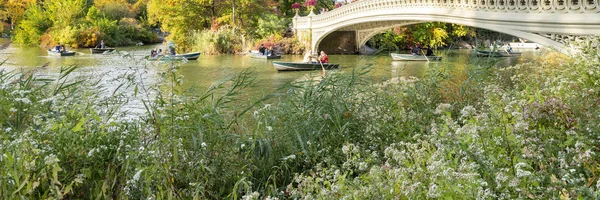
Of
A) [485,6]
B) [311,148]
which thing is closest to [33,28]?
[485,6]

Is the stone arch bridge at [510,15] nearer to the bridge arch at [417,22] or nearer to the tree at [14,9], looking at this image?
the bridge arch at [417,22]

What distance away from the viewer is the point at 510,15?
12211 millimetres

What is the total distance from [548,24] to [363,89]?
6.32 m

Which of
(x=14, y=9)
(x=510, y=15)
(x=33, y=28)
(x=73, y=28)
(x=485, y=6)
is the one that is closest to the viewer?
(x=510, y=15)

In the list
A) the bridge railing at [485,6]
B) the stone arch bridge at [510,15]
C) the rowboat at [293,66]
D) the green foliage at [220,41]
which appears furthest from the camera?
the green foliage at [220,41]

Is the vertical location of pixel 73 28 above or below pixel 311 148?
above

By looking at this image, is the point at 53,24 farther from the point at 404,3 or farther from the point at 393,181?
the point at 393,181

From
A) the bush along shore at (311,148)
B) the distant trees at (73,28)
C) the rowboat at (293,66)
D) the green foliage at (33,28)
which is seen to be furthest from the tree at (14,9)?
the bush along shore at (311,148)

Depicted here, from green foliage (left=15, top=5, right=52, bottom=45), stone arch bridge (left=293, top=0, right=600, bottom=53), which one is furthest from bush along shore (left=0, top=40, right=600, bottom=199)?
green foliage (left=15, top=5, right=52, bottom=45)

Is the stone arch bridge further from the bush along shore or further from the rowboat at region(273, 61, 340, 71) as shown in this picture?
the rowboat at region(273, 61, 340, 71)

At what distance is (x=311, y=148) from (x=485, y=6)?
33.5 feet

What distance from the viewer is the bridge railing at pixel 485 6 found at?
10.1 meters

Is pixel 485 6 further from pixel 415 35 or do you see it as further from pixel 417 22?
pixel 415 35

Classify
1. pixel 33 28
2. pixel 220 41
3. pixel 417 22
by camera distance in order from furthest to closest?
pixel 33 28, pixel 220 41, pixel 417 22
